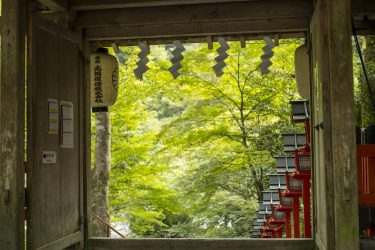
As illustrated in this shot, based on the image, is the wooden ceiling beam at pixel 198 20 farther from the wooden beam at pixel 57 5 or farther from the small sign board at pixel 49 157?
the small sign board at pixel 49 157

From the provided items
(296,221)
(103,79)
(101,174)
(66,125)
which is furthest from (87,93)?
(101,174)

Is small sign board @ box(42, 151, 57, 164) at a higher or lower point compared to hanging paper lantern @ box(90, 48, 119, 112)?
lower

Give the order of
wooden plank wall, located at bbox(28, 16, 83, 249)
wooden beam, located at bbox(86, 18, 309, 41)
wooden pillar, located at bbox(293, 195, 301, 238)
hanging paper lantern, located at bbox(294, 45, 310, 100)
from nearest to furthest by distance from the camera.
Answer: wooden plank wall, located at bbox(28, 16, 83, 249) < wooden beam, located at bbox(86, 18, 309, 41) < hanging paper lantern, located at bbox(294, 45, 310, 100) < wooden pillar, located at bbox(293, 195, 301, 238)

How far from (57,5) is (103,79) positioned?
5.30ft

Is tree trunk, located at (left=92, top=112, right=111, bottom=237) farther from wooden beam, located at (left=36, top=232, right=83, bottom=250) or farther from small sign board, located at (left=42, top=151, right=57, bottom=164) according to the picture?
small sign board, located at (left=42, top=151, right=57, bottom=164)

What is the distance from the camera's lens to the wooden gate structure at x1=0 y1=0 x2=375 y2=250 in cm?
395

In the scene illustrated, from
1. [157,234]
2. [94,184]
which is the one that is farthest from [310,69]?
[157,234]

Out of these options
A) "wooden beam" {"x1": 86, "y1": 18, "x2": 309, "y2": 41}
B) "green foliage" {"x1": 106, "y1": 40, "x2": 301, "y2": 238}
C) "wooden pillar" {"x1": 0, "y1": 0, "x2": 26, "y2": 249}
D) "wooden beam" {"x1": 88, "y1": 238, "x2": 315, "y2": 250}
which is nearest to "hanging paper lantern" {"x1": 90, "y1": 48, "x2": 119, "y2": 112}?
"wooden beam" {"x1": 86, "y1": 18, "x2": 309, "y2": 41}

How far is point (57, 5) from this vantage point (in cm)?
566

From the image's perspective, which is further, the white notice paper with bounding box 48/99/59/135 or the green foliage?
the green foliage

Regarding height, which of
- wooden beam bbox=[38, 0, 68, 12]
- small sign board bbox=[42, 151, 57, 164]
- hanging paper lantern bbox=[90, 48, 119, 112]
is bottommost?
small sign board bbox=[42, 151, 57, 164]

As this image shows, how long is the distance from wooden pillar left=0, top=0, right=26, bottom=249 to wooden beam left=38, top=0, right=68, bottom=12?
94 cm

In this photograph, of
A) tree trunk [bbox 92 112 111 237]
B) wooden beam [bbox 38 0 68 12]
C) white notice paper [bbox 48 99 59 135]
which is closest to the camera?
A: white notice paper [bbox 48 99 59 135]

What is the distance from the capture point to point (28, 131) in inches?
190
